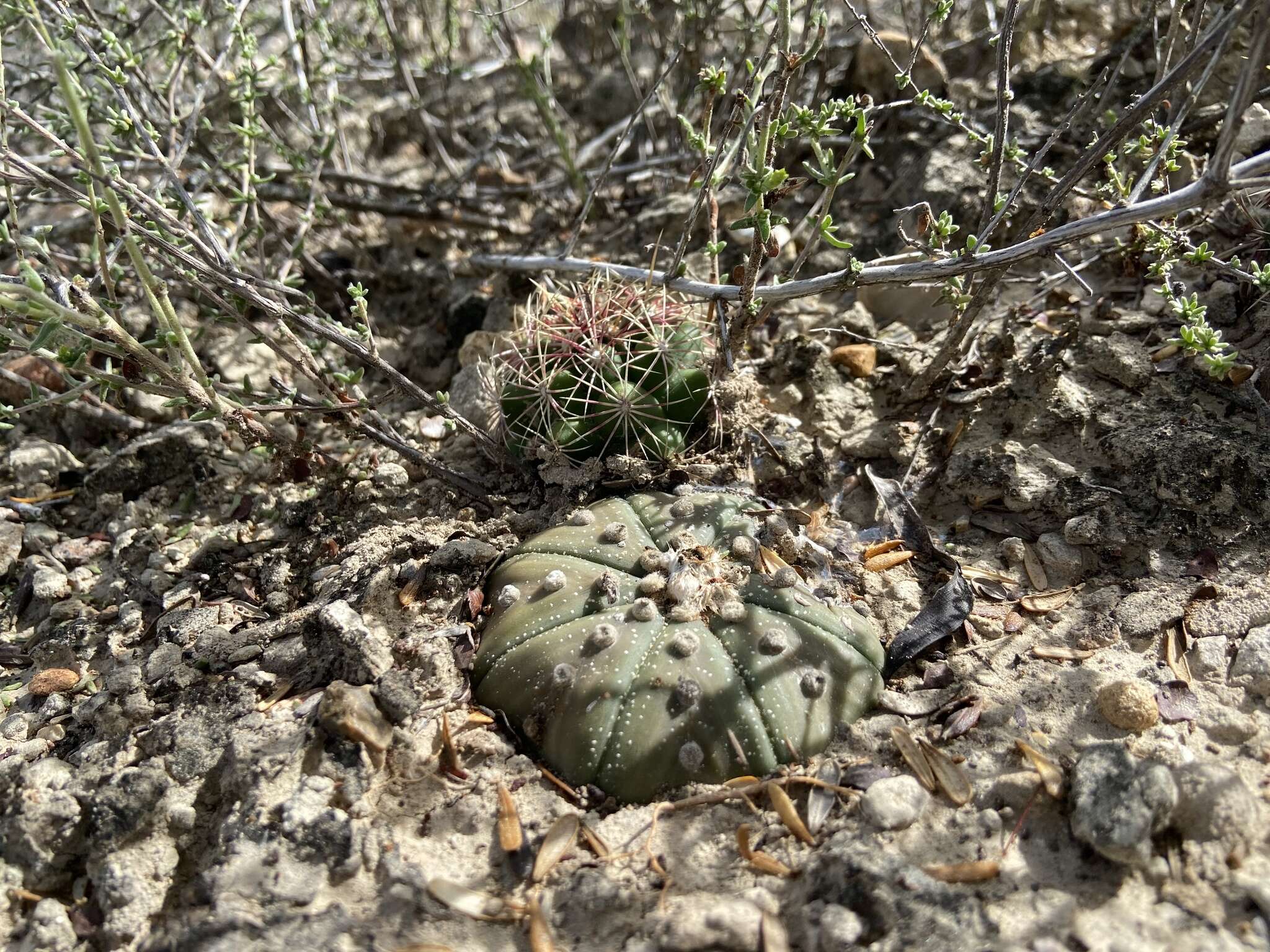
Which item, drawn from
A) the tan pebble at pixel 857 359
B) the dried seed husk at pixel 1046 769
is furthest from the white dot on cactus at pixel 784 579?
the tan pebble at pixel 857 359

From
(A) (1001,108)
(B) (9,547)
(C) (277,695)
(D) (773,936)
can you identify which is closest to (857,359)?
(A) (1001,108)

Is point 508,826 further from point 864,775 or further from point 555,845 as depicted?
point 864,775

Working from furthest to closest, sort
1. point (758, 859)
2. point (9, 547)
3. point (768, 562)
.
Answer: point (9, 547)
point (768, 562)
point (758, 859)

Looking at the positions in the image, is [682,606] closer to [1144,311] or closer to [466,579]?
[466,579]

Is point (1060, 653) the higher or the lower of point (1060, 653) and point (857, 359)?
the lower

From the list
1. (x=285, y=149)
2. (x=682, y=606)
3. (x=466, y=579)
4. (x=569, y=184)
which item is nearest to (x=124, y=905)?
(x=466, y=579)

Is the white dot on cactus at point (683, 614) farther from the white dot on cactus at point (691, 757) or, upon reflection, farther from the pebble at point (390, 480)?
the pebble at point (390, 480)
